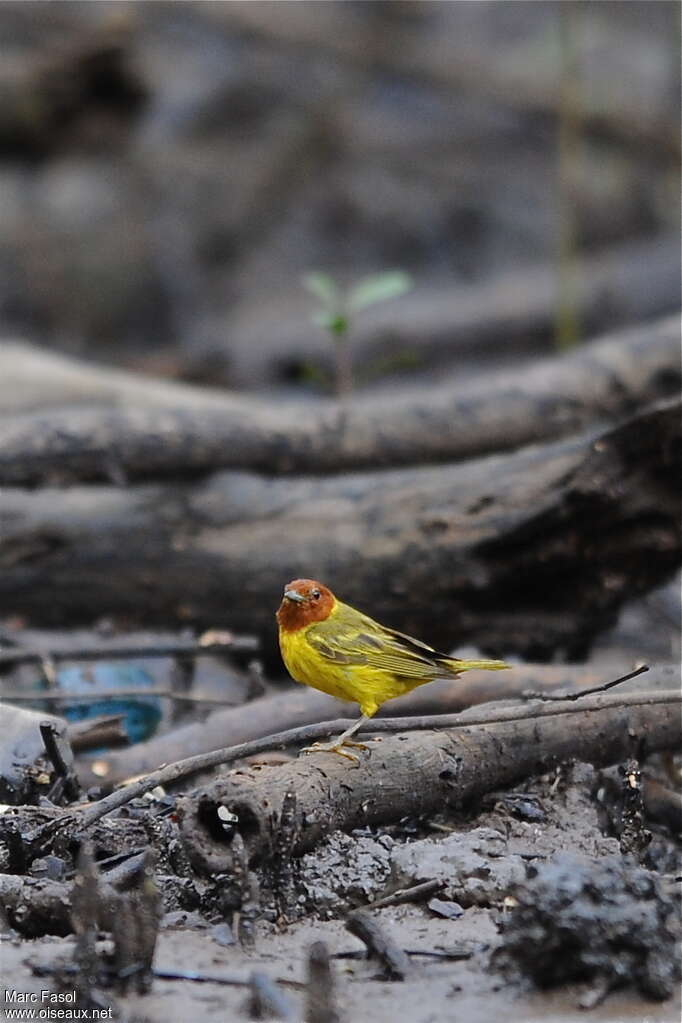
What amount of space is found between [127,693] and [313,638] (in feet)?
3.82

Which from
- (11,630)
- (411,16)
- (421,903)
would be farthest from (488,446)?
(411,16)

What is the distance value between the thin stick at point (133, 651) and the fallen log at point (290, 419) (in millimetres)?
870

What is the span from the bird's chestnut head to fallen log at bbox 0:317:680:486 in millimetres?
2160

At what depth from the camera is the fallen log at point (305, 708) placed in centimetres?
407

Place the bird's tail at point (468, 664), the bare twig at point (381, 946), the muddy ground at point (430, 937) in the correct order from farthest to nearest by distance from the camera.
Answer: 1. the bird's tail at point (468, 664)
2. the bare twig at point (381, 946)
3. the muddy ground at point (430, 937)

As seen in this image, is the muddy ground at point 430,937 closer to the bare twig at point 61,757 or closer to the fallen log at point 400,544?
the bare twig at point 61,757

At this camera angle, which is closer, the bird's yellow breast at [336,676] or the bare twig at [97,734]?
the bird's yellow breast at [336,676]

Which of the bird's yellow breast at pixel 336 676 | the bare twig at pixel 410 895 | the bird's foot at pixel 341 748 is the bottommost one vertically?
the bare twig at pixel 410 895

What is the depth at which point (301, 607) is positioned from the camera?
3674mm

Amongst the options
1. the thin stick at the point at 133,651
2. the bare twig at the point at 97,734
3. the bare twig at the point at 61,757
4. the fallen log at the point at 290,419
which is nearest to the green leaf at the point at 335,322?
the fallen log at the point at 290,419

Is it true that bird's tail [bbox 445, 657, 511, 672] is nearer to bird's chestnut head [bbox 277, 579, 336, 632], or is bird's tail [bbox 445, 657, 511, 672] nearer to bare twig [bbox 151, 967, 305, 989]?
bird's chestnut head [bbox 277, 579, 336, 632]

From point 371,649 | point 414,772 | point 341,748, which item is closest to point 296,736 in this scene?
point 341,748

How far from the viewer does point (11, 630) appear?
559 centimetres

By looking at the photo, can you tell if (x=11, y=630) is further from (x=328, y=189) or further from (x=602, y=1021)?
(x=328, y=189)
